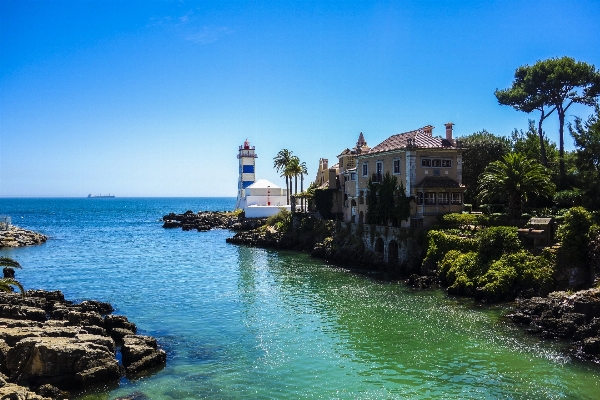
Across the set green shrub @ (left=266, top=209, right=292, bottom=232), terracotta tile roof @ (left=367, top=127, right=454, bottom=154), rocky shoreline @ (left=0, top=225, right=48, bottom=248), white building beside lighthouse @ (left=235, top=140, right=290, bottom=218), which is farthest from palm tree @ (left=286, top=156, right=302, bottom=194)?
rocky shoreline @ (left=0, top=225, right=48, bottom=248)

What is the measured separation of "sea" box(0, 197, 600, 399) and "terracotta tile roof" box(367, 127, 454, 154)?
→ 14182 millimetres

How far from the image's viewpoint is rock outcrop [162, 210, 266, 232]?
96812 mm

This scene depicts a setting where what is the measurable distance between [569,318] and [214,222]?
297ft

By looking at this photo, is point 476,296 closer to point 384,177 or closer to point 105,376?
point 384,177

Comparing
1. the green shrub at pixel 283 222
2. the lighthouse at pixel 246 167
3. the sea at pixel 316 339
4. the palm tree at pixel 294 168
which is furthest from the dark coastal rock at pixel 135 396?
the lighthouse at pixel 246 167

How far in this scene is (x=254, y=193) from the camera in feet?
350

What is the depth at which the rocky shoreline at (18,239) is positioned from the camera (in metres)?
74.4

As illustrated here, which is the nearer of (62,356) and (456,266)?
(62,356)

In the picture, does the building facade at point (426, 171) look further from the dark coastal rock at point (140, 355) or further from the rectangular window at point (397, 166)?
the dark coastal rock at point (140, 355)

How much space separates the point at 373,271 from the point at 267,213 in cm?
5204

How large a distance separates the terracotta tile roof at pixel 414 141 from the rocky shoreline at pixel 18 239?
182 feet

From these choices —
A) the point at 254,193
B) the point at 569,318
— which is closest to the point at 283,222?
the point at 254,193

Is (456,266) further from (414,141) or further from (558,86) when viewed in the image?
(558,86)

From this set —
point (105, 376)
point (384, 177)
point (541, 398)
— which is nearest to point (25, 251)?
point (384, 177)
